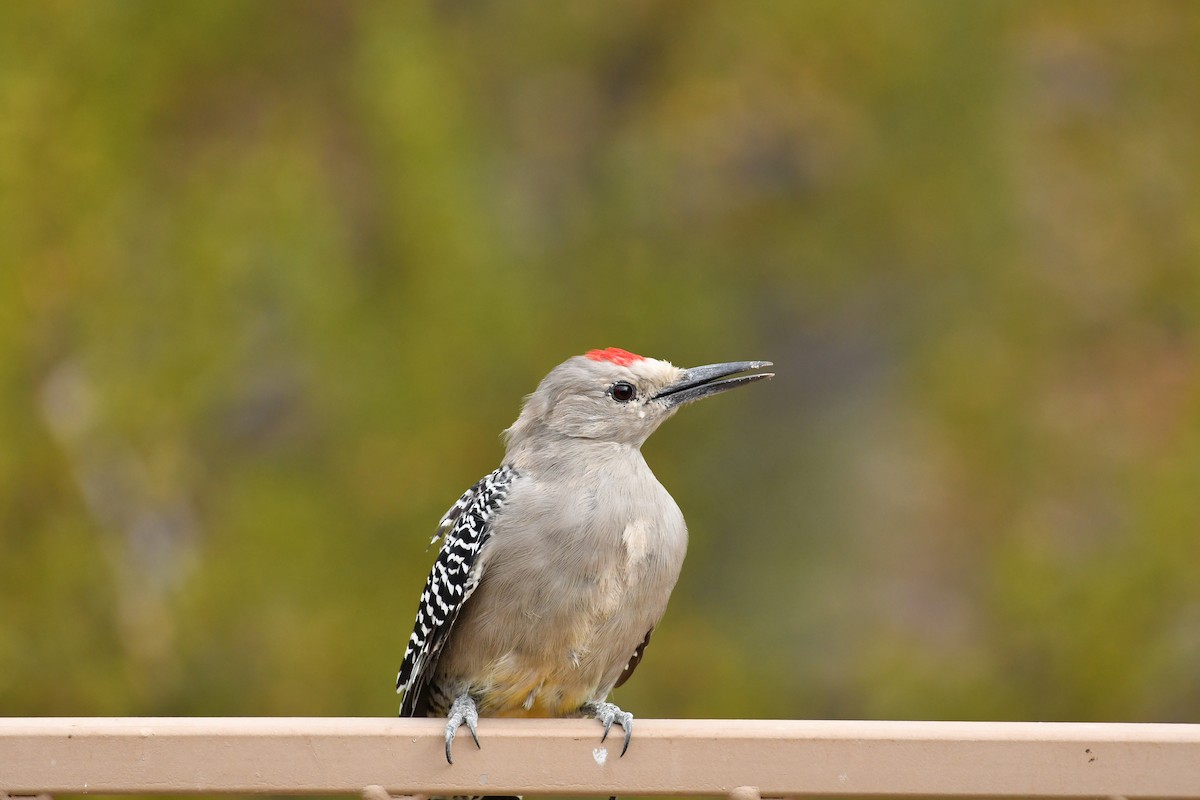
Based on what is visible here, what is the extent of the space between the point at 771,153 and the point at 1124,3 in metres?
1.70

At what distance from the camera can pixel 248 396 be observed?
5.68 metres

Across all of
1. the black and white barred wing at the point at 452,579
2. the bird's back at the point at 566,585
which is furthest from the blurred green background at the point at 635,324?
the bird's back at the point at 566,585

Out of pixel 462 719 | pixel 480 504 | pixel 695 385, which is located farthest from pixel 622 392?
pixel 462 719

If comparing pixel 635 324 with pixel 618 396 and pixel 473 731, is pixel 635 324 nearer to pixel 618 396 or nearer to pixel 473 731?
pixel 618 396

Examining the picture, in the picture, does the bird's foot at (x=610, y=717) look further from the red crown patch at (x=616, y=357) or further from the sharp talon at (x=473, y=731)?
the red crown patch at (x=616, y=357)

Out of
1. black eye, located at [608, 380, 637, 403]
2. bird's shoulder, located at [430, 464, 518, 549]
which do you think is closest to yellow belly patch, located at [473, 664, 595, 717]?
bird's shoulder, located at [430, 464, 518, 549]

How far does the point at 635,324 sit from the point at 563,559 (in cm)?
281

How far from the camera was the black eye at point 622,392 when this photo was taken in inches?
127

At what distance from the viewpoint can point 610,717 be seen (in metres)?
2.67

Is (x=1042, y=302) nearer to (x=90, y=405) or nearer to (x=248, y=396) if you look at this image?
(x=248, y=396)

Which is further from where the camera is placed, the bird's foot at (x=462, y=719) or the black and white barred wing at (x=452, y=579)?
the black and white barred wing at (x=452, y=579)

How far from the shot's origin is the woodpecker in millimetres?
2939

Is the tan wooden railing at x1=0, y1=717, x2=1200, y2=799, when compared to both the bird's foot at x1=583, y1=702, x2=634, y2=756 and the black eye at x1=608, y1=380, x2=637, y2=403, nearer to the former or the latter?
the bird's foot at x1=583, y1=702, x2=634, y2=756


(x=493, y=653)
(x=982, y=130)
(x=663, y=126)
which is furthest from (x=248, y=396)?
(x=982, y=130)
